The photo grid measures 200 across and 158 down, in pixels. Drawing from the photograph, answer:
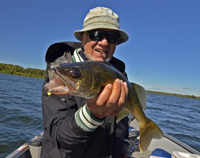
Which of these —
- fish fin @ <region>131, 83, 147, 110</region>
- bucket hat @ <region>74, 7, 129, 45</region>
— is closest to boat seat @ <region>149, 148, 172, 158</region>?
fish fin @ <region>131, 83, 147, 110</region>

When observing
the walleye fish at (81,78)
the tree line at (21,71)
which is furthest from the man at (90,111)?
the tree line at (21,71)

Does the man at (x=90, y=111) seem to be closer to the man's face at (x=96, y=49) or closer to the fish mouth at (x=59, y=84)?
the man's face at (x=96, y=49)

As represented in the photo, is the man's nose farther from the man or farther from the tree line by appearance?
the tree line

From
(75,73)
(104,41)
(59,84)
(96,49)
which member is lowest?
(59,84)

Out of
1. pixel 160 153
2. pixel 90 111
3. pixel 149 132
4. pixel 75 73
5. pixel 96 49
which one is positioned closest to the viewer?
pixel 75 73

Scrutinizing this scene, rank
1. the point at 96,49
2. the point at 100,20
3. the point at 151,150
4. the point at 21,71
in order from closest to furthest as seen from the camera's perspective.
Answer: the point at 100,20, the point at 96,49, the point at 151,150, the point at 21,71

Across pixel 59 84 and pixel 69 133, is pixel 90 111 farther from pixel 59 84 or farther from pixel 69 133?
pixel 59 84

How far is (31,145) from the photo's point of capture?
4.09 meters

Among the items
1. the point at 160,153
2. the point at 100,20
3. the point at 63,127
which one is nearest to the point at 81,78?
the point at 63,127

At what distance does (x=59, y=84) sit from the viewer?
1.63 m

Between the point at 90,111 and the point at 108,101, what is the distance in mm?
252

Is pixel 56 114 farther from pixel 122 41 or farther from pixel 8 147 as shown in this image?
pixel 8 147

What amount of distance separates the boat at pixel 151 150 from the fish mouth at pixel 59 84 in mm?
3008

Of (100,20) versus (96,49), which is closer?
(100,20)
